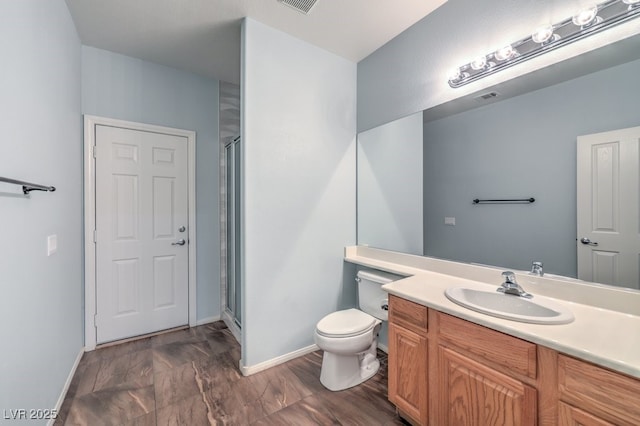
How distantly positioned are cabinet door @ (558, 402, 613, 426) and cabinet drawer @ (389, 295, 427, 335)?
55 centimetres

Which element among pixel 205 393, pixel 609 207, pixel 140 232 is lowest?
pixel 205 393

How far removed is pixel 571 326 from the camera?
106cm

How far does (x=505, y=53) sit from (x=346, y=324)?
1.96m

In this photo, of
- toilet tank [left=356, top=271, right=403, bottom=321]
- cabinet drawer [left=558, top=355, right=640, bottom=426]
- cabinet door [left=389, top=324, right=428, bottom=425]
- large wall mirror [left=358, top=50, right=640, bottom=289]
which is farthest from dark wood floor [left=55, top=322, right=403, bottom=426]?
large wall mirror [left=358, top=50, right=640, bottom=289]

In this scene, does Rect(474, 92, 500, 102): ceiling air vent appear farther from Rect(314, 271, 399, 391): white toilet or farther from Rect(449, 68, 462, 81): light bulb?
Rect(314, 271, 399, 391): white toilet

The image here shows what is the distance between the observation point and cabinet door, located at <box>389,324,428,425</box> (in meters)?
1.40

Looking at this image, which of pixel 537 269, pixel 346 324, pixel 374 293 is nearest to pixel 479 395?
pixel 537 269

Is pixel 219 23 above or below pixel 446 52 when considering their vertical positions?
above

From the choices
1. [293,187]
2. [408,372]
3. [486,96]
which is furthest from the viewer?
[293,187]

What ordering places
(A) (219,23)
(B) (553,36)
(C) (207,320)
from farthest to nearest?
1. (C) (207,320)
2. (A) (219,23)
3. (B) (553,36)

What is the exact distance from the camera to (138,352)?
2.32m

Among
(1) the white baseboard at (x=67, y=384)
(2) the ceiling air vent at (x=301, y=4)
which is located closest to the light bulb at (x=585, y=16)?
(2) the ceiling air vent at (x=301, y=4)

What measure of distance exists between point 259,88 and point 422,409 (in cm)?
235

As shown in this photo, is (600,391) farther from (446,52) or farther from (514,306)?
(446,52)
